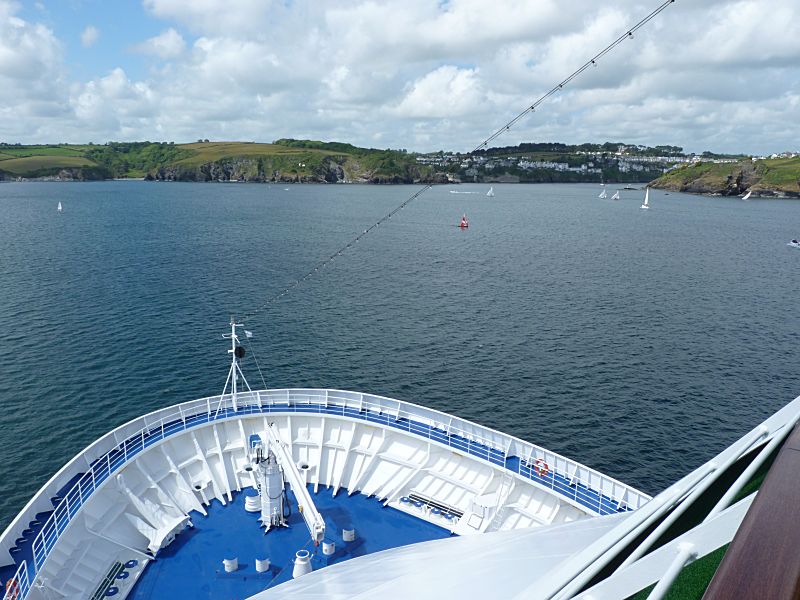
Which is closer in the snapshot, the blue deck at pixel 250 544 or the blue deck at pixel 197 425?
the blue deck at pixel 197 425

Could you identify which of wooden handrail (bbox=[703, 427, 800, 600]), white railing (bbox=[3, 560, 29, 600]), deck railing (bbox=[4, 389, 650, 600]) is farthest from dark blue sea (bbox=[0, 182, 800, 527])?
wooden handrail (bbox=[703, 427, 800, 600])

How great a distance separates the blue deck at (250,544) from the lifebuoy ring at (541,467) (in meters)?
4.73

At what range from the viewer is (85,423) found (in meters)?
39.5

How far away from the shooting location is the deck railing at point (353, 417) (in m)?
19.9

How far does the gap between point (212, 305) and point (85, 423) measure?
28.1 m

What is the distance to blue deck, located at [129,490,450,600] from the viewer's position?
19438 mm

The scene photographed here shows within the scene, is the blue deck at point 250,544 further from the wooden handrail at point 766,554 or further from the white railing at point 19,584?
the wooden handrail at point 766,554

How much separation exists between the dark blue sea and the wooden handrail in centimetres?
3527

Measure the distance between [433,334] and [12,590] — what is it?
4524 cm

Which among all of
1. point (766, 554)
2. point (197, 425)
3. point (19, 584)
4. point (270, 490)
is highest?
point (766, 554)

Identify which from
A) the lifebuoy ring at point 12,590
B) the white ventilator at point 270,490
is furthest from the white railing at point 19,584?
the white ventilator at point 270,490

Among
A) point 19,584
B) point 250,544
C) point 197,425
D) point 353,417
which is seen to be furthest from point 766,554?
point 197,425

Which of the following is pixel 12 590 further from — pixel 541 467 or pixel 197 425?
pixel 541 467

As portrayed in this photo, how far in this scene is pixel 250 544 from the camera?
21.5 m
